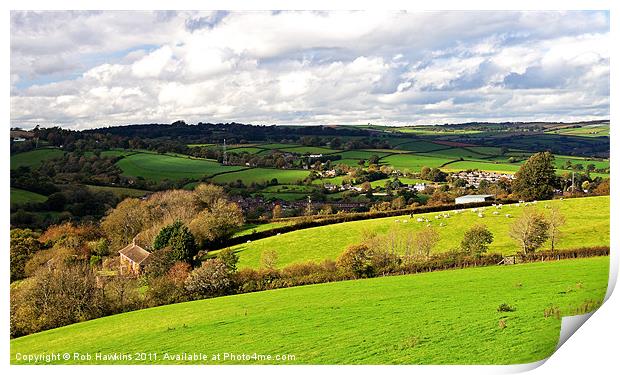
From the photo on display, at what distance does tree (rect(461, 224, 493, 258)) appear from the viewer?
497 inches

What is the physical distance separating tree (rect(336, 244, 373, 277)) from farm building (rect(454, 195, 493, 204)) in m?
2.64

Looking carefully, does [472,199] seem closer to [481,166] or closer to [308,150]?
[481,166]

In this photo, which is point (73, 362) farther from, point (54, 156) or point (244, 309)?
point (54, 156)

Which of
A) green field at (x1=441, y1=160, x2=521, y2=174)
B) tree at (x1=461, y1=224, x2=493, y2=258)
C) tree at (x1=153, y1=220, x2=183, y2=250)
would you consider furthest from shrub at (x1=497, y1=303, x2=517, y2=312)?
tree at (x1=153, y1=220, x2=183, y2=250)

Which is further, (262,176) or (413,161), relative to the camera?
(413,161)

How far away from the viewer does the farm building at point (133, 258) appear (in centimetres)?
1195

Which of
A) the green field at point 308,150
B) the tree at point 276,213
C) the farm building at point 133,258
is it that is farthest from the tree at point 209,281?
the green field at point 308,150

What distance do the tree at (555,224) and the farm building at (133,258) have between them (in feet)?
→ 27.8

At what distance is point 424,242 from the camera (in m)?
12.6

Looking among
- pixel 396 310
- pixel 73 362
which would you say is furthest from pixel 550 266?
pixel 73 362

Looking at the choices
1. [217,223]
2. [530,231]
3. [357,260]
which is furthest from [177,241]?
[530,231]

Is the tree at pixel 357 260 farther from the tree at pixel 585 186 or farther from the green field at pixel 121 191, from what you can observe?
the tree at pixel 585 186

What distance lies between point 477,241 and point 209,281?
5596 mm

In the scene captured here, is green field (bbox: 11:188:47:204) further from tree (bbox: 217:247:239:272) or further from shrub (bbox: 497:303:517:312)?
shrub (bbox: 497:303:517:312)
